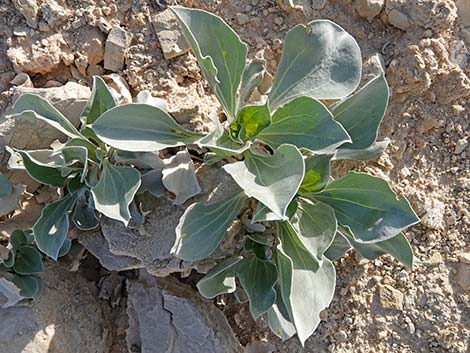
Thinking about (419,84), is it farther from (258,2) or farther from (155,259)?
(155,259)

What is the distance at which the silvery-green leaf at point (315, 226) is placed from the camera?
2.01 metres

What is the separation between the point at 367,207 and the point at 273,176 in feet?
1.24

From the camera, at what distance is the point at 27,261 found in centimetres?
239

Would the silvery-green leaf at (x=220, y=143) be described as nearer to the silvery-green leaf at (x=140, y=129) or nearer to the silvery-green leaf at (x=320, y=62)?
the silvery-green leaf at (x=140, y=129)

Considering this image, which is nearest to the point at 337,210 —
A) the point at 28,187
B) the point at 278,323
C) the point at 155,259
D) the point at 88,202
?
the point at 278,323

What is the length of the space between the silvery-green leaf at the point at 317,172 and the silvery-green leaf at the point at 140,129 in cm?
42

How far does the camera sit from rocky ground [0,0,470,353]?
8.14ft

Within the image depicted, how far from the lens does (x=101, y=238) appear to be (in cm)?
245

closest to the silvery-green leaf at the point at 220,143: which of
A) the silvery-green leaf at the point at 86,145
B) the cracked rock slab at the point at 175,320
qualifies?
the silvery-green leaf at the point at 86,145

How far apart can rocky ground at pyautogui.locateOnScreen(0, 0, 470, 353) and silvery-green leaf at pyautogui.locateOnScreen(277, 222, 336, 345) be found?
500 millimetres

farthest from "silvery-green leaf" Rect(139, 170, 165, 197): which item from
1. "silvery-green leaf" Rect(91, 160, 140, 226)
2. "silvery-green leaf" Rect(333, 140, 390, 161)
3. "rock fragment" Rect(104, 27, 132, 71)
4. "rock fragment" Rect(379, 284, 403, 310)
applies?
"rock fragment" Rect(379, 284, 403, 310)

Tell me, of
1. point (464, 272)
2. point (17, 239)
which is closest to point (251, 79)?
point (17, 239)

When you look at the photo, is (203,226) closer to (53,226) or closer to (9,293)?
(53,226)

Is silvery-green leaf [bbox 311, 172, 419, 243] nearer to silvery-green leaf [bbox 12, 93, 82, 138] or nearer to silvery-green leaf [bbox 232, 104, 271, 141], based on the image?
silvery-green leaf [bbox 232, 104, 271, 141]
